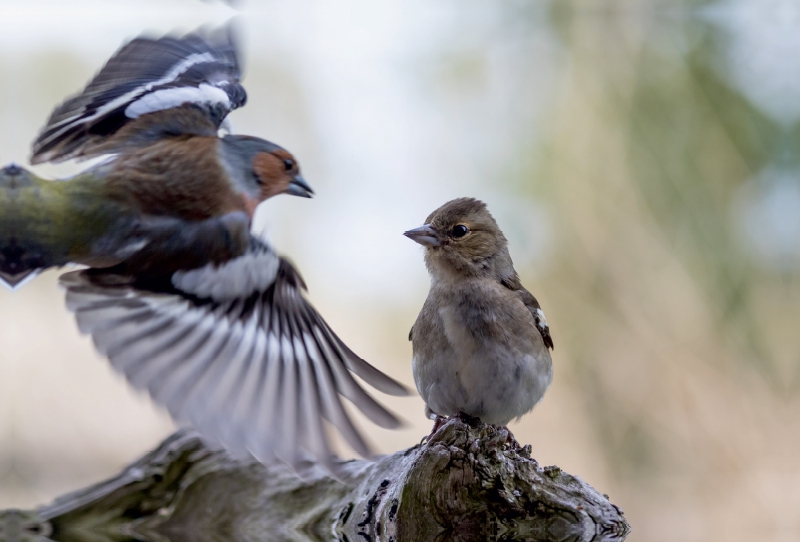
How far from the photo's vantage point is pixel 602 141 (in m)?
6.06

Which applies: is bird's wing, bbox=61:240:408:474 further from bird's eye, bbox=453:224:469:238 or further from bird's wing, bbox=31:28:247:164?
bird's eye, bbox=453:224:469:238

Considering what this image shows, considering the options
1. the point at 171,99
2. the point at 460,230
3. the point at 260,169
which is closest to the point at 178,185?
the point at 260,169

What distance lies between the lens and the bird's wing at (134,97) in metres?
2.38

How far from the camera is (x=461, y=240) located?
9.14 feet

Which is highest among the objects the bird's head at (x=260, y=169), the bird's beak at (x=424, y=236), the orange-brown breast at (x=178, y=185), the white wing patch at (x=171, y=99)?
the bird's beak at (x=424, y=236)

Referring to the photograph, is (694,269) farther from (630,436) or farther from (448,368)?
(448,368)

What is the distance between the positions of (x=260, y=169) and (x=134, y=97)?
54 cm

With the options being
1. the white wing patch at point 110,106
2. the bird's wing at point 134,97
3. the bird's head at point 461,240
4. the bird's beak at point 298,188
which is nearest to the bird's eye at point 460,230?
the bird's head at point 461,240

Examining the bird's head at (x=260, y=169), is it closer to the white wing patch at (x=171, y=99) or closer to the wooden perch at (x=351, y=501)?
the white wing patch at (x=171, y=99)

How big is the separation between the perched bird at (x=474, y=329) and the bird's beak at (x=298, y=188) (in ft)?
1.76

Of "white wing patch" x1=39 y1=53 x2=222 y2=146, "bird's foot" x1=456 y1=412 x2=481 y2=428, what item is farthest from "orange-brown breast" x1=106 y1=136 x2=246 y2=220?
"bird's foot" x1=456 y1=412 x2=481 y2=428

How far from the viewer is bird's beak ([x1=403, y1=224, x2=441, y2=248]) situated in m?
2.69

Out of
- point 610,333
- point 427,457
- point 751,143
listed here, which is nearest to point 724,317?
point 610,333

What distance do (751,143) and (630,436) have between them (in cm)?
247
